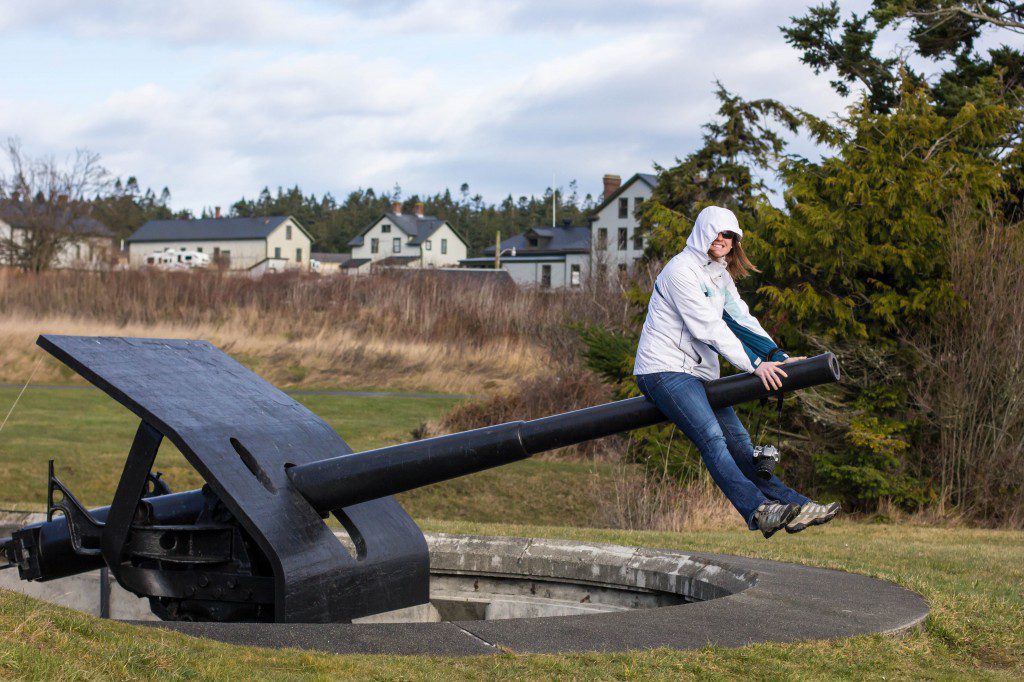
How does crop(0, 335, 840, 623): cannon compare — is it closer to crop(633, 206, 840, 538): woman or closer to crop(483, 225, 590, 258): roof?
crop(633, 206, 840, 538): woman

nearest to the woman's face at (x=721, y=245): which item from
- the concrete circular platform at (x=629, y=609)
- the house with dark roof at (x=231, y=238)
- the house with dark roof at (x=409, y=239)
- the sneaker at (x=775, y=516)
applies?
the sneaker at (x=775, y=516)

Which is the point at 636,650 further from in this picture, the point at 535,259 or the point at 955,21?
the point at 535,259

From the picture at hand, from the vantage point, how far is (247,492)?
4.87m

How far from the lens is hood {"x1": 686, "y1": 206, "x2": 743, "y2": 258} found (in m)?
4.88

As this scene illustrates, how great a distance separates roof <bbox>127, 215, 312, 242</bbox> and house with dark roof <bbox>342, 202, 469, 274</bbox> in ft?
18.7

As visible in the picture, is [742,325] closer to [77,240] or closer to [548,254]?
[77,240]

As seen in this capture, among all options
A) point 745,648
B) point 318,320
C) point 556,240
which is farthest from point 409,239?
point 745,648

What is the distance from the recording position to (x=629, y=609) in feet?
17.8

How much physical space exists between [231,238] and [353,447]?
71.8 m

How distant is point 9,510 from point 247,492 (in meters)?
4.35

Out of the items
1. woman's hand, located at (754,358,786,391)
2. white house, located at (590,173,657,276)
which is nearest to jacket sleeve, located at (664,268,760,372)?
woman's hand, located at (754,358,786,391)

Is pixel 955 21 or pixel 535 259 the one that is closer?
pixel 955 21

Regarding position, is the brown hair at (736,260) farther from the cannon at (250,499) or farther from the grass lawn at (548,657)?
the grass lawn at (548,657)

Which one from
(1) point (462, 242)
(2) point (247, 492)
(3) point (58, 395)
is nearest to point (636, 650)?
(2) point (247, 492)
